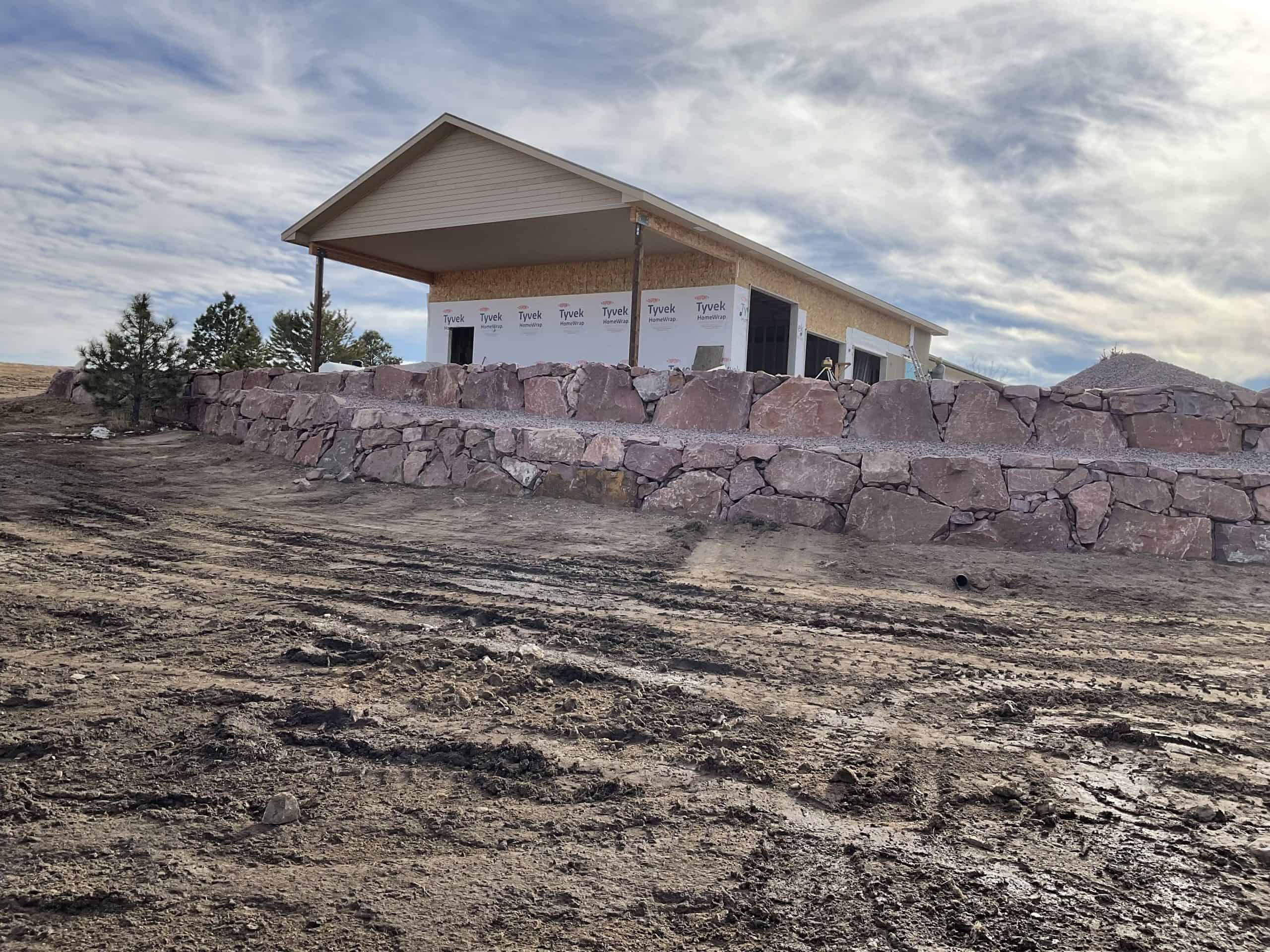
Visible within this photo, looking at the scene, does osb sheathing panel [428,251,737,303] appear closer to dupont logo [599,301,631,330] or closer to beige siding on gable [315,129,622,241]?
dupont logo [599,301,631,330]

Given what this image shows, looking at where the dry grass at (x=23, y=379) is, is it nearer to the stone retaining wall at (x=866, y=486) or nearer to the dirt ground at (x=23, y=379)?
the dirt ground at (x=23, y=379)

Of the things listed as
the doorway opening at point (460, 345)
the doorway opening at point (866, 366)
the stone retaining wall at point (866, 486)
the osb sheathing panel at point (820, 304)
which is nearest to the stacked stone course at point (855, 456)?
the stone retaining wall at point (866, 486)

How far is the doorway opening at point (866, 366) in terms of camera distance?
859 inches

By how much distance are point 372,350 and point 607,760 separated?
30516mm

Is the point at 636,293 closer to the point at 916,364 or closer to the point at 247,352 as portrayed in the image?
the point at 916,364

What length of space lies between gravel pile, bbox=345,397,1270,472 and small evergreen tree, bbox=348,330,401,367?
20637mm

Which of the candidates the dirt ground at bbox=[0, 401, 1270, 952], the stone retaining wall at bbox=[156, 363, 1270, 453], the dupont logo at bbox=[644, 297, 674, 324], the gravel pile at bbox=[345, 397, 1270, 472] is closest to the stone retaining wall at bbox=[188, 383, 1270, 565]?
the gravel pile at bbox=[345, 397, 1270, 472]

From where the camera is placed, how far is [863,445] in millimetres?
8914

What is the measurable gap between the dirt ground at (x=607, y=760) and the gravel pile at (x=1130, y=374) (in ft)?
58.0

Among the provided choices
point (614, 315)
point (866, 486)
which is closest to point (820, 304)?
point (614, 315)

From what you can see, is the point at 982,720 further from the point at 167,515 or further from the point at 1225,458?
the point at 167,515

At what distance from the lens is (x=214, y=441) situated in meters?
12.4

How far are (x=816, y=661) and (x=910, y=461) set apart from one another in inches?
174

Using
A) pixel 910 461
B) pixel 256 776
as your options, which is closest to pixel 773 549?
pixel 910 461
